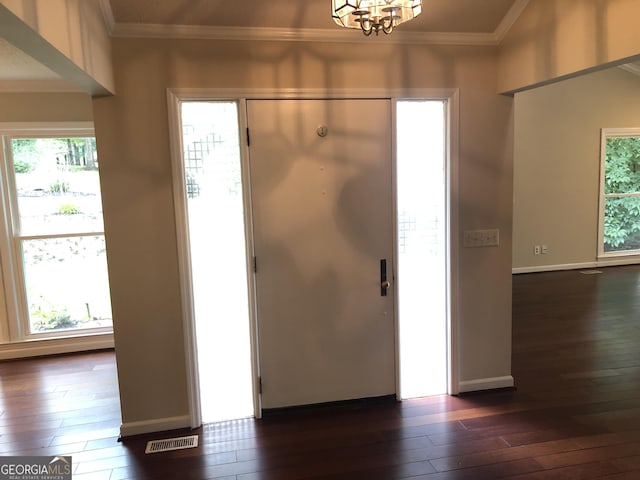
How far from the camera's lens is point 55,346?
4367 mm

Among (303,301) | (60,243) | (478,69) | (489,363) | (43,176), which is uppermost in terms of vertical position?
(478,69)

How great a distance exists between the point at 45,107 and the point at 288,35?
274 cm

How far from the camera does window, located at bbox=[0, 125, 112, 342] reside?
13.7ft

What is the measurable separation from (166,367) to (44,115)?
9.29ft

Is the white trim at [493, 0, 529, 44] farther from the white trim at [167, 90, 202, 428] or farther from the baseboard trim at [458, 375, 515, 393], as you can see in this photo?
the baseboard trim at [458, 375, 515, 393]

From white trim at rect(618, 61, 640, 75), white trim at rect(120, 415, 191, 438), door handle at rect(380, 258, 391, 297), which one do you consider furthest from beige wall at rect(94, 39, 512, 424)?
white trim at rect(618, 61, 640, 75)

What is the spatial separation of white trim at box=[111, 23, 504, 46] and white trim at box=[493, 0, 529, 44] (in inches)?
0.5

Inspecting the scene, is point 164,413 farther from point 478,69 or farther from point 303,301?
point 478,69

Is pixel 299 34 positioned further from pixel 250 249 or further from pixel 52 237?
pixel 52 237

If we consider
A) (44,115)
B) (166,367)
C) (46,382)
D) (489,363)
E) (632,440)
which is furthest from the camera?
(44,115)

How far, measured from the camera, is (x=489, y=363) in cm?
329

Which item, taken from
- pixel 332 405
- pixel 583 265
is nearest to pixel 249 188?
pixel 332 405

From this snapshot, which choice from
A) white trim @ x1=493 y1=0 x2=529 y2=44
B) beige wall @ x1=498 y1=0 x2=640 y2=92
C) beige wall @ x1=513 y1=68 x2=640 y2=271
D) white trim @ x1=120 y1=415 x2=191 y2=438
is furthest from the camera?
beige wall @ x1=513 y1=68 x2=640 y2=271

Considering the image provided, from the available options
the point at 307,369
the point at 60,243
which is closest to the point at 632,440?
the point at 307,369
